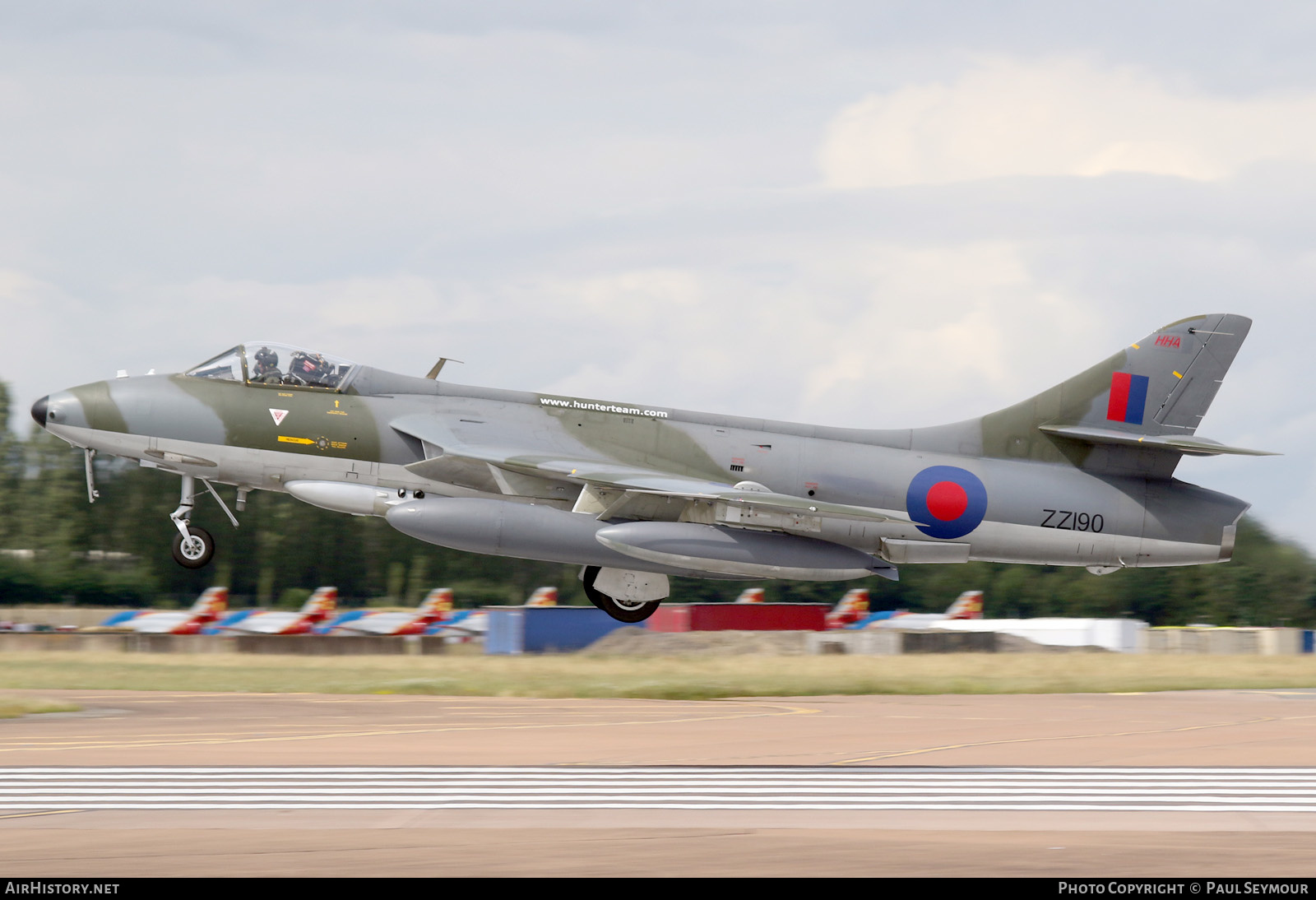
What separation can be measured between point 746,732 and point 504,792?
685 centimetres

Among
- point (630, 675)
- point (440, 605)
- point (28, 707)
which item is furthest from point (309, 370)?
point (440, 605)

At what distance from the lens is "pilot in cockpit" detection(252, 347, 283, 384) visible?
65.0ft

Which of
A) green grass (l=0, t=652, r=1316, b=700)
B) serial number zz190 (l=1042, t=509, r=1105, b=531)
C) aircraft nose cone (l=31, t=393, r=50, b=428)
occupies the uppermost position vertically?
aircraft nose cone (l=31, t=393, r=50, b=428)

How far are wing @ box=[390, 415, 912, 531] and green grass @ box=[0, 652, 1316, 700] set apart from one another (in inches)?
273

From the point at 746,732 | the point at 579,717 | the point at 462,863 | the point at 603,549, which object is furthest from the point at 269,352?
the point at 462,863

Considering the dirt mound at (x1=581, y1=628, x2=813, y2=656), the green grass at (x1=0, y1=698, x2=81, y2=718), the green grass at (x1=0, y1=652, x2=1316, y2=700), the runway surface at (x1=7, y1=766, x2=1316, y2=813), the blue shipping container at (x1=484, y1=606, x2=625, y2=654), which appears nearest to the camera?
the runway surface at (x1=7, y1=766, x2=1316, y2=813)

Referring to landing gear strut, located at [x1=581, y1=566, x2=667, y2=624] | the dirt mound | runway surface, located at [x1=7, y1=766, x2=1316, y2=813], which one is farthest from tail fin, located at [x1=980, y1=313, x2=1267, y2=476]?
the dirt mound

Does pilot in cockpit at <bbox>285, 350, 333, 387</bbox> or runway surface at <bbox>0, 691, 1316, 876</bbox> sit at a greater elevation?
pilot in cockpit at <bbox>285, 350, 333, 387</bbox>

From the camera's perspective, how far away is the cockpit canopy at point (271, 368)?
65.0ft

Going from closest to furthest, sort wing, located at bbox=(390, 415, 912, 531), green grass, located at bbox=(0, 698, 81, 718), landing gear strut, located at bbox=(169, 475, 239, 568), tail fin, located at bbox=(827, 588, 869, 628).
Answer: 1. wing, located at bbox=(390, 415, 912, 531)
2. landing gear strut, located at bbox=(169, 475, 239, 568)
3. green grass, located at bbox=(0, 698, 81, 718)
4. tail fin, located at bbox=(827, 588, 869, 628)

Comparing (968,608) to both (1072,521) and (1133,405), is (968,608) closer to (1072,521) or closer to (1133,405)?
(1133,405)

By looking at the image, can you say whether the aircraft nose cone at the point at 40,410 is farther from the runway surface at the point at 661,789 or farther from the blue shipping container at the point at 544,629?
the blue shipping container at the point at 544,629

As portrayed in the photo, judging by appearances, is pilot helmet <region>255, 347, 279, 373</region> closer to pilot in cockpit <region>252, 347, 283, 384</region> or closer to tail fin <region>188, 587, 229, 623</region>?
pilot in cockpit <region>252, 347, 283, 384</region>

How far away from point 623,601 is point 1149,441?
8.18m
